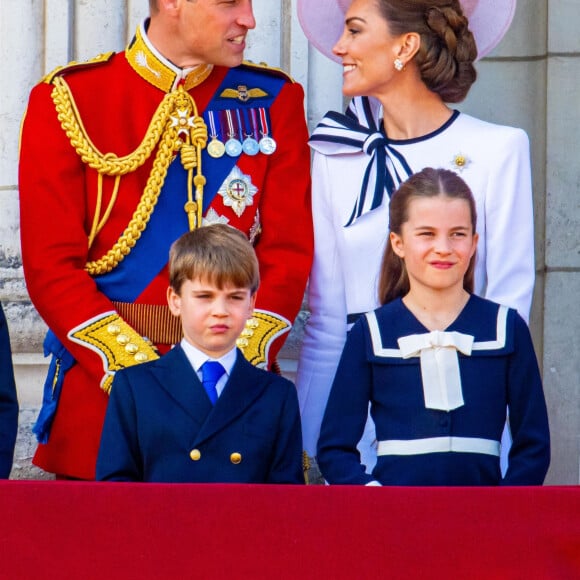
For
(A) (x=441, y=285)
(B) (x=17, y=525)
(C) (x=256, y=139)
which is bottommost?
(B) (x=17, y=525)

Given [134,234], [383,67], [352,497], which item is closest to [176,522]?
[352,497]

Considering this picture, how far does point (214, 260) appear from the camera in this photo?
3.13 m

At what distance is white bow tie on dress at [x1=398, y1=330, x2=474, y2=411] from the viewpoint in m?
3.13

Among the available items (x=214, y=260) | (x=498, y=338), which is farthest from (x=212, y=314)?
(x=498, y=338)

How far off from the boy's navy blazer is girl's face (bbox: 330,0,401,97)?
2.66ft

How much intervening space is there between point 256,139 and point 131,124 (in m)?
0.28

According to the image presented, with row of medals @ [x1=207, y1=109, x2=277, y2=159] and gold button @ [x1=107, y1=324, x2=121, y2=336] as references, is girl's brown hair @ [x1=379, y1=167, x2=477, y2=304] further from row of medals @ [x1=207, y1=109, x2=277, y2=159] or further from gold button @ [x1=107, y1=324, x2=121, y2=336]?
gold button @ [x1=107, y1=324, x2=121, y2=336]

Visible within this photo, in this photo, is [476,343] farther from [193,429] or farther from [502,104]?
[502,104]

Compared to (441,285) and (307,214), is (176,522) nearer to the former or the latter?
(441,285)

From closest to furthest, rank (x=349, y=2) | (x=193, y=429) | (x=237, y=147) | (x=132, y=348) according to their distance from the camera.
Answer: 1. (x=193, y=429)
2. (x=132, y=348)
3. (x=237, y=147)
4. (x=349, y=2)

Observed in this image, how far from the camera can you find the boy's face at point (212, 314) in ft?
10.2

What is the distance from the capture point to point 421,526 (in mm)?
2512

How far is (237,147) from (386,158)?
1.09 feet

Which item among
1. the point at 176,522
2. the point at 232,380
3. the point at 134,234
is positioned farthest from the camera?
the point at 134,234
